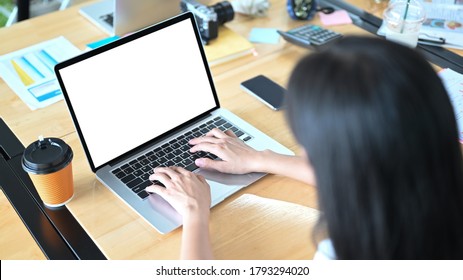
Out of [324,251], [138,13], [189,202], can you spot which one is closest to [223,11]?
[138,13]

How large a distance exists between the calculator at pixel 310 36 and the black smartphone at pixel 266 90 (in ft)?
0.64

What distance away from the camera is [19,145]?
1282mm

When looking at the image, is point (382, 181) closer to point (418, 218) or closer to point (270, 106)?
point (418, 218)

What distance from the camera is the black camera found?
159cm

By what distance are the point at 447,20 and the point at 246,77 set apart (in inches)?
28.8

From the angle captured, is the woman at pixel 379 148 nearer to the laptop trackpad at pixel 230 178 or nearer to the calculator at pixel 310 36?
the laptop trackpad at pixel 230 178

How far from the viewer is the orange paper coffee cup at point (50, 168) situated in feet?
3.43

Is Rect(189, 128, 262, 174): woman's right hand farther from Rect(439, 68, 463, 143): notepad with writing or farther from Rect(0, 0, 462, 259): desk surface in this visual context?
Rect(439, 68, 463, 143): notepad with writing

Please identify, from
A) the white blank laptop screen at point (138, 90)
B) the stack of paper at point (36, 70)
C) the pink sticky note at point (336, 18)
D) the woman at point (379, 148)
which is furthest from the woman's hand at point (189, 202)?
the pink sticky note at point (336, 18)

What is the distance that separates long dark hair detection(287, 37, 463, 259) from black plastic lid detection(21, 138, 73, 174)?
502 millimetres

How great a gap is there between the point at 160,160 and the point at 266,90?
0.40m

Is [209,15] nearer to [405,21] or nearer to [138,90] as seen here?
[138,90]

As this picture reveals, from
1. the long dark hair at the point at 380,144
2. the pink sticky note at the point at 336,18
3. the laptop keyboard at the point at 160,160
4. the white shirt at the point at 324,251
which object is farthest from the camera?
the pink sticky note at the point at 336,18

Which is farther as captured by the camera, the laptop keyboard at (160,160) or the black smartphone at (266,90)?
the black smartphone at (266,90)
